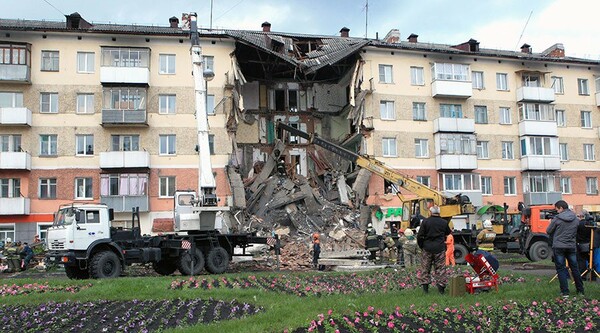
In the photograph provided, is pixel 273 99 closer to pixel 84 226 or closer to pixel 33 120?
pixel 33 120

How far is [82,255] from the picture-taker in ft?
65.7

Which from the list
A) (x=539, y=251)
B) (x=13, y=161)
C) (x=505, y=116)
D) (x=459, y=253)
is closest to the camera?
(x=459, y=253)

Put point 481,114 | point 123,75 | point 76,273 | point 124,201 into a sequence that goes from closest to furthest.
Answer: point 76,273
point 124,201
point 123,75
point 481,114

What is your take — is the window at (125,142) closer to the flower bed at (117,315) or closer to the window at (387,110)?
the window at (387,110)

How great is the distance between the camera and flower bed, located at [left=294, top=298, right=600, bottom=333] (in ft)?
30.8

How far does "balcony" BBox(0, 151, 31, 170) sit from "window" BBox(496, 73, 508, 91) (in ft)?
129

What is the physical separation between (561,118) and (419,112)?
1441 cm

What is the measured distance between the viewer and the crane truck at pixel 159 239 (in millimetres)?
20016

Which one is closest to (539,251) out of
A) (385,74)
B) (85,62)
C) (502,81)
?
(385,74)

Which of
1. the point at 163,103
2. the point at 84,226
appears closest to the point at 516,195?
the point at 163,103

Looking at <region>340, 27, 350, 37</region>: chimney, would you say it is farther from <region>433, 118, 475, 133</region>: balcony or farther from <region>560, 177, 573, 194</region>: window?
<region>560, 177, 573, 194</region>: window

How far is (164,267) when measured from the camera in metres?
23.2

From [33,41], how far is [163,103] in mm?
10384

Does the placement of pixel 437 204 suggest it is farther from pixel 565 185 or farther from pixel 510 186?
pixel 565 185
